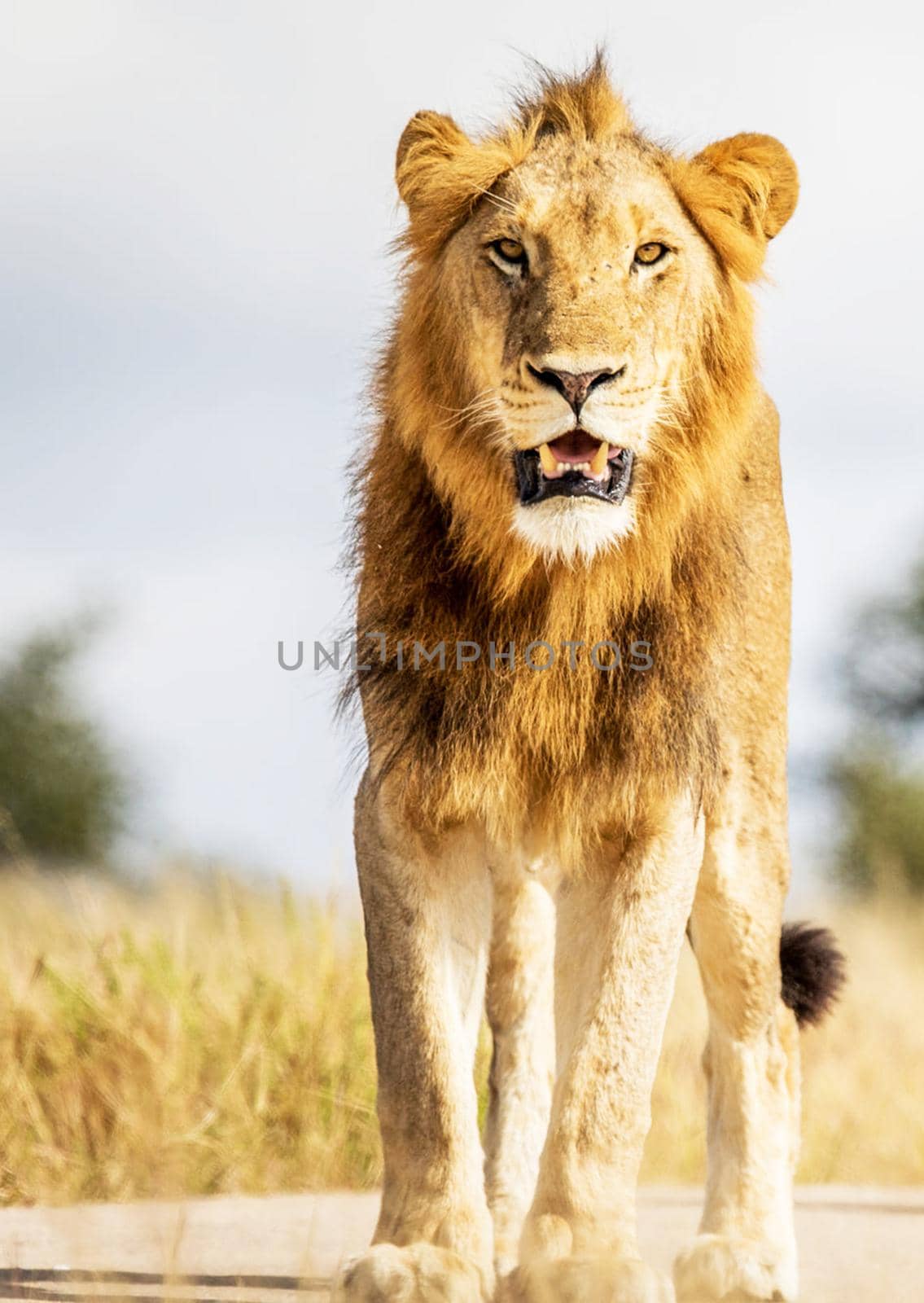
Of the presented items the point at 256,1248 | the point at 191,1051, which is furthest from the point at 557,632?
the point at 191,1051

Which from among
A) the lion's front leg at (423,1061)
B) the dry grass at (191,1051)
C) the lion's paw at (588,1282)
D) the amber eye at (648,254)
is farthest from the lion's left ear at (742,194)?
the dry grass at (191,1051)

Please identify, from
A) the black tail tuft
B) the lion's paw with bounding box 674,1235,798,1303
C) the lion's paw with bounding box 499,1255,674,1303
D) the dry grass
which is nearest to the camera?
the lion's paw with bounding box 499,1255,674,1303

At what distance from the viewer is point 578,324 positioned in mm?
3934

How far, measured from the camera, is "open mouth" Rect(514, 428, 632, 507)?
399cm

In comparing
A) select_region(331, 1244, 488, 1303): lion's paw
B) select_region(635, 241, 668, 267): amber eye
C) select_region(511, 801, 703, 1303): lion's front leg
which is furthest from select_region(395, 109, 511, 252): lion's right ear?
select_region(331, 1244, 488, 1303): lion's paw

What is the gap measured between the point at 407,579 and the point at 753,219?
1.16m

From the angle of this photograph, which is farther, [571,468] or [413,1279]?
[571,468]

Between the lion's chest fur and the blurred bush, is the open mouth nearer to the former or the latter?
the lion's chest fur

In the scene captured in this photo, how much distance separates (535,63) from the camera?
4.64 meters

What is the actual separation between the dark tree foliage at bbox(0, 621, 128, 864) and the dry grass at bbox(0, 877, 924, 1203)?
14949mm

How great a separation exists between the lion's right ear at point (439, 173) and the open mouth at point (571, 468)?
0.68 m

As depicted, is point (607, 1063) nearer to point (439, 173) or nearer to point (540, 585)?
point (540, 585)

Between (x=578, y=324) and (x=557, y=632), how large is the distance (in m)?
0.80

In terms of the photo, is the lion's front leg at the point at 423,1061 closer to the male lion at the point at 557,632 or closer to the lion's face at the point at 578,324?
the male lion at the point at 557,632
